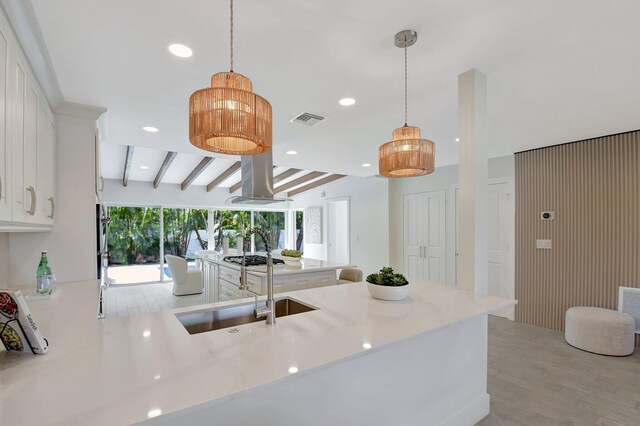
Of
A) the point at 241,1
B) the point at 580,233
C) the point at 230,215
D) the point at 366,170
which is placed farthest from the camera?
the point at 230,215

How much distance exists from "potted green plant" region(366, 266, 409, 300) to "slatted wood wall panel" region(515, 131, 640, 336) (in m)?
3.25

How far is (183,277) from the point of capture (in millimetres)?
6059

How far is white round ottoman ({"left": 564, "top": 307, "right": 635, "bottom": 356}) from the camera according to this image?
3.18 meters

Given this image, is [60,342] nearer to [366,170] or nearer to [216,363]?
[216,363]

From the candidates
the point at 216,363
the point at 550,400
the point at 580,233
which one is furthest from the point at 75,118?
the point at 580,233

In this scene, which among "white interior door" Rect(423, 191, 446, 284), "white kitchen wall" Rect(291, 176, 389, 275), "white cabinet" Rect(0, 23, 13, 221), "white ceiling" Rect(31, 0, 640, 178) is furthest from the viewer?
"white kitchen wall" Rect(291, 176, 389, 275)

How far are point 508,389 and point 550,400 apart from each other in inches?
11.2

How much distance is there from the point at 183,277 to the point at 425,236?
4846 mm

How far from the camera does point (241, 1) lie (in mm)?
1485

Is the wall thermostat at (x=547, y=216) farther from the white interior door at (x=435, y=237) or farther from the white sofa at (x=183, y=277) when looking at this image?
the white sofa at (x=183, y=277)

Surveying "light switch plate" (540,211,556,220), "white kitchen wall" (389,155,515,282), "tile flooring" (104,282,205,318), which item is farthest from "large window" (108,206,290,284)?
"light switch plate" (540,211,556,220)

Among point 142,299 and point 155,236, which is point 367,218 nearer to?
point 142,299

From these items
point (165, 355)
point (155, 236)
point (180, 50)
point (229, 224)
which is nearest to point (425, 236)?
point (180, 50)

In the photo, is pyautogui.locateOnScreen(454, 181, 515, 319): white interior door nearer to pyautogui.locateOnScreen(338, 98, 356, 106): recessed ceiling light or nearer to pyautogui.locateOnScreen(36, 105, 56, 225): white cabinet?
pyautogui.locateOnScreen(338, 98, 356, 106): recessed ceiling light
